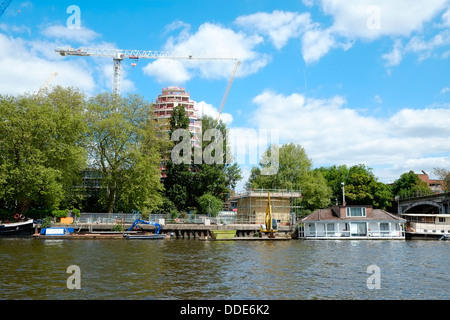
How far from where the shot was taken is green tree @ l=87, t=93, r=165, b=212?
6494 centimetres

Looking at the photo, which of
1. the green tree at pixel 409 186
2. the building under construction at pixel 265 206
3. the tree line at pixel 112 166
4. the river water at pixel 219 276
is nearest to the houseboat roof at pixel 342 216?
the building under construction at pixel 265 206

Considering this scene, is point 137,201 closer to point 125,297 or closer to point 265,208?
point 265,208

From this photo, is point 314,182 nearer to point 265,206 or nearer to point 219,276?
point 265,206

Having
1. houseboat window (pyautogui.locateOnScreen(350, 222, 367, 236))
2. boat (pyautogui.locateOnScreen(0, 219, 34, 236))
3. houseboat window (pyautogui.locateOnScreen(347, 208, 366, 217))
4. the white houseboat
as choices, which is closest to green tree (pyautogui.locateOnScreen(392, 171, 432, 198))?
the white houseboat

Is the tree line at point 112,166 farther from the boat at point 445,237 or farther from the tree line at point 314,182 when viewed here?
the boat at point 445,237

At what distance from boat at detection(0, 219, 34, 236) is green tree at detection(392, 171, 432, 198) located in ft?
317

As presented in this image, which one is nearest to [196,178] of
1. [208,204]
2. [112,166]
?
[208,204]

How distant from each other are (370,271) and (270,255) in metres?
11.1

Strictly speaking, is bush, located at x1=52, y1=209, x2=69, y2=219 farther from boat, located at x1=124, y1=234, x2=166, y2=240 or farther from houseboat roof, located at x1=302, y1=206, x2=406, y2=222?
houseboat roof, located at x1=302, y1=206, x2=406, y2=222

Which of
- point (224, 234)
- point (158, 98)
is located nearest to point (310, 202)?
point (224, 234)

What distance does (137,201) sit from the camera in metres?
65.1

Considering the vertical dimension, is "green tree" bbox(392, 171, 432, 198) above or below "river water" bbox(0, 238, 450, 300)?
above

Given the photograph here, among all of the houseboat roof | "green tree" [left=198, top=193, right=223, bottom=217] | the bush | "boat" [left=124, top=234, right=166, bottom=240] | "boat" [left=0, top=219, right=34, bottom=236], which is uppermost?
"green tree" [left=198, top=193, right=223, bottom=217]

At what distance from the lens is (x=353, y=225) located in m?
60.7
